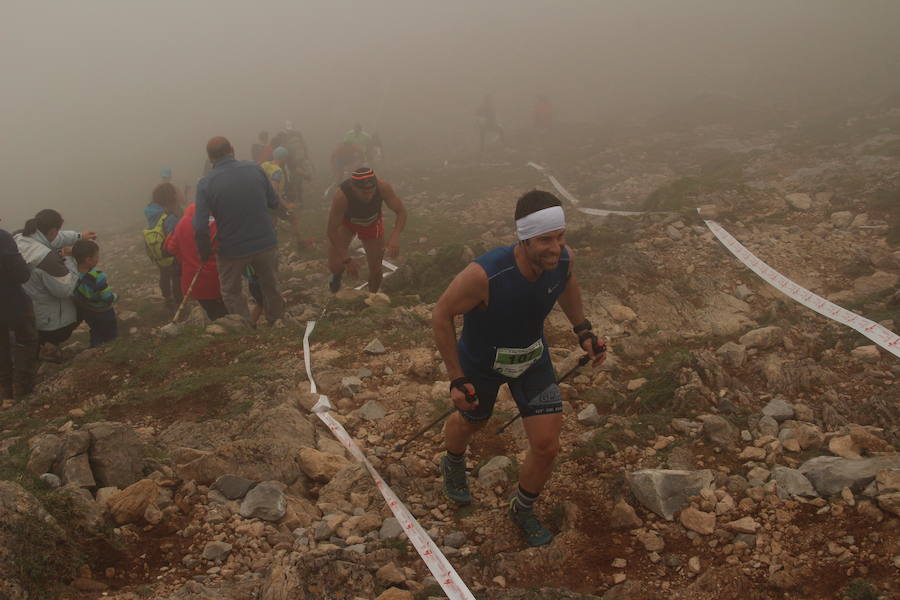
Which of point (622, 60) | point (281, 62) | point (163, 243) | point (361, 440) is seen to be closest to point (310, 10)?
point (281, 62)

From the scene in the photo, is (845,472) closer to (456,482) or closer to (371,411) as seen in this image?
(456,482)

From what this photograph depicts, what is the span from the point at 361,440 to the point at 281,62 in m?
58.0

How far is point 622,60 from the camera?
1713 inches

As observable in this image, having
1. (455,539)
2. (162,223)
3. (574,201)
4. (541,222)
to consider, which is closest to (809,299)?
(541,222)

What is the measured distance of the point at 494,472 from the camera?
16.5 feet

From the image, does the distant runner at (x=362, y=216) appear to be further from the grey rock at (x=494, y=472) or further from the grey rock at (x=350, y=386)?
the grey rock at (x=494, y=472)

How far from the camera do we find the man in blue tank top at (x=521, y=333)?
391 centimetres

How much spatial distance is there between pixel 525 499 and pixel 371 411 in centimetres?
228

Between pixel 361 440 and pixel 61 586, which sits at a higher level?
pixel 61 586

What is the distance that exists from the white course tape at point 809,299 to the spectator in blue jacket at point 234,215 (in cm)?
635

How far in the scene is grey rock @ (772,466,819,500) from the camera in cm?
420

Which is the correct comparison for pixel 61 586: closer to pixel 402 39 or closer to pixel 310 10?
pixel 402 39

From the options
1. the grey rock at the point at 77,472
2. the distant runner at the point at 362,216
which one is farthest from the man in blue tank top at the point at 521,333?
the distant runner at the point at 362,216

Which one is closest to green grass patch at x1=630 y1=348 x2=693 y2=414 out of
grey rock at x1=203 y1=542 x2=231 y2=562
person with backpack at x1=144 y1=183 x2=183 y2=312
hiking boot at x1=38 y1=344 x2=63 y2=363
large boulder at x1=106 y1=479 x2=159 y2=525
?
grey rock at x1=203 y1=542 x2=231 y2=562
